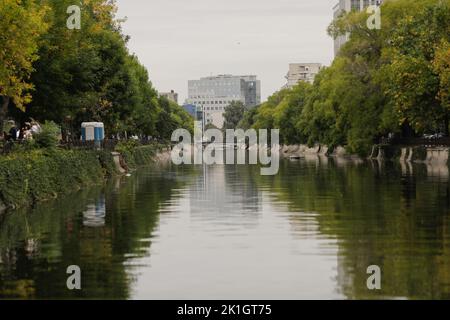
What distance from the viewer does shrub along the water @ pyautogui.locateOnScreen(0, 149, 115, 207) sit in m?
29.7

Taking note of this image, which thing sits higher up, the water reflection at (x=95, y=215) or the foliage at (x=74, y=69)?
the foliage at (x=74, y=69)

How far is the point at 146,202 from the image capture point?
3303 cm

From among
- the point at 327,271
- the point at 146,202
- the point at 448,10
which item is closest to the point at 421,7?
the point at 448,10

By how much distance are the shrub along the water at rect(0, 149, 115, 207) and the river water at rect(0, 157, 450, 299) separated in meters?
0.85

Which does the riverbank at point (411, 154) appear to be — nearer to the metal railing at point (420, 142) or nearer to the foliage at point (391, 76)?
the metal railing at point (420, 142)

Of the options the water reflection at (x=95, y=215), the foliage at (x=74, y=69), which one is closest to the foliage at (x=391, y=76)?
the foliage at (x=74, y=69)

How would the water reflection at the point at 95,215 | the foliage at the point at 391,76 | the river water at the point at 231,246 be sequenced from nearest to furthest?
the river water at the point at 231,246, the water reflection at the point at 95,215, the foliage at the point at 391,76

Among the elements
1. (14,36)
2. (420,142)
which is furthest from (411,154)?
(14,36)

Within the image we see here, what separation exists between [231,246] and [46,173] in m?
17.1

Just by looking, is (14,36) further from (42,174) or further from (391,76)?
(391,76)

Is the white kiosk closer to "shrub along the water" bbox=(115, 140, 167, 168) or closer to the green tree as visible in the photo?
"shrub along the water" bbox=(115, 140, 167, 168)

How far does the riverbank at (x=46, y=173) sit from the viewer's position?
29.7 metres

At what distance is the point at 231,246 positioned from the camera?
19.4m
